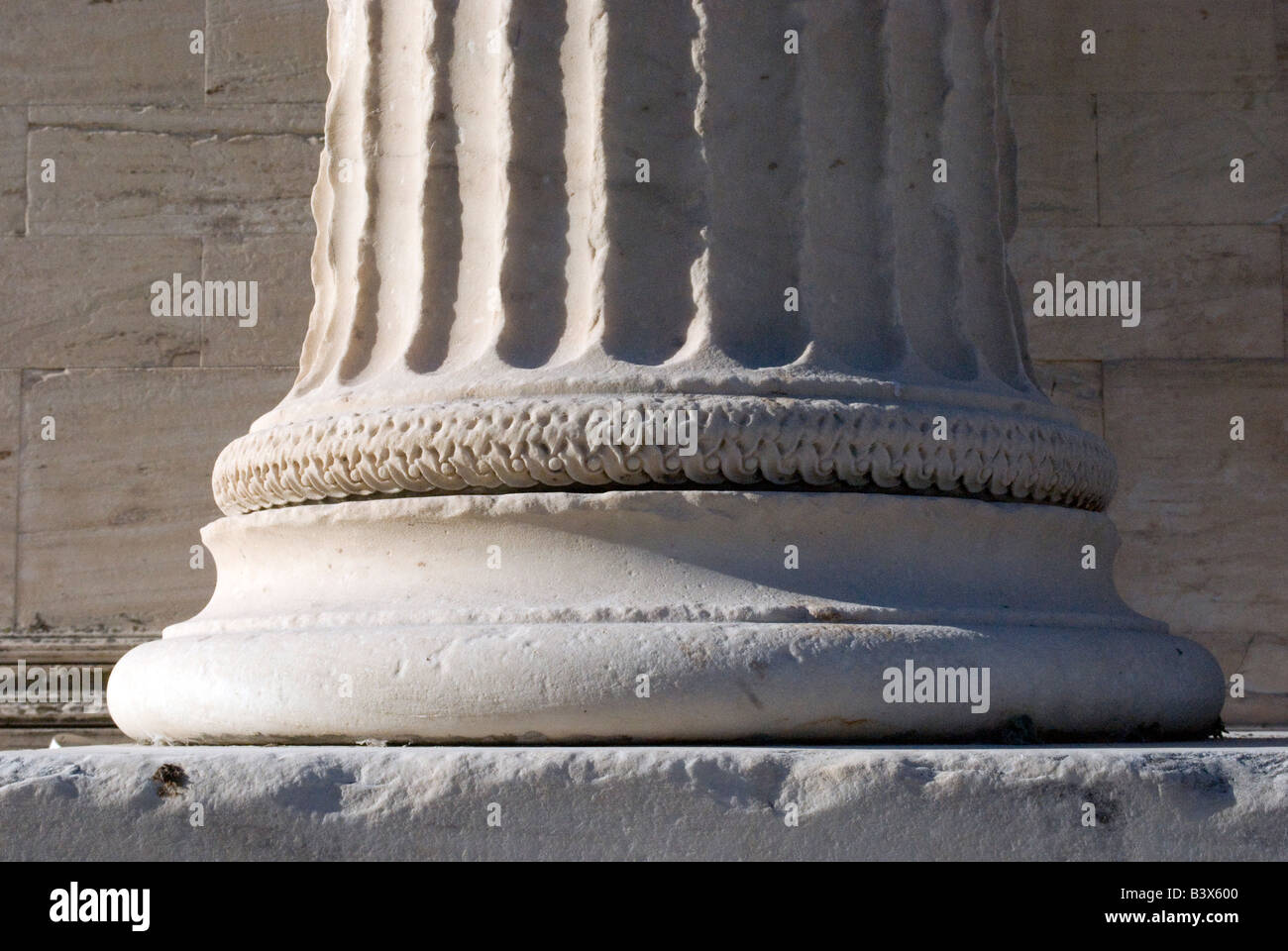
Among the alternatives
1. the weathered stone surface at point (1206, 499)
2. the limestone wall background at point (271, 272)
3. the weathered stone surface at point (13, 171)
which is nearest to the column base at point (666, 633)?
the weathered stone surface at point (1206, 499)

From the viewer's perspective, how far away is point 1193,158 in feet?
35.3

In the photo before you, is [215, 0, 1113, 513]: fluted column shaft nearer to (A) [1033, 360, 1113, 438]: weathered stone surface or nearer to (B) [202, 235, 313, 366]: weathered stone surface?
(A) [1033, 360, 1113, 438]: weathered stone surface

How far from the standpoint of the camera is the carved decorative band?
5.35m

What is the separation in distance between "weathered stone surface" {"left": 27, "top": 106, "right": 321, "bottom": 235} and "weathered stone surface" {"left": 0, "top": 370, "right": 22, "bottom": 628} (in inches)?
42.4

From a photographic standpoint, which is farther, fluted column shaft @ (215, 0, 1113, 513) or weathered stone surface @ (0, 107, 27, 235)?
weathered stone surface @ (0, 107, 27, 235)

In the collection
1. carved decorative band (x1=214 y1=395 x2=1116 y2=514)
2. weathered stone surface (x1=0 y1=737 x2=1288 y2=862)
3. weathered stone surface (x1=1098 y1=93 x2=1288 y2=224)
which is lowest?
weathered stone surface (x1=0 y1=737 x2=1288 y2=862)

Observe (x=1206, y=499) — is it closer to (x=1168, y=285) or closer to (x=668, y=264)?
(x=1168, y=285)

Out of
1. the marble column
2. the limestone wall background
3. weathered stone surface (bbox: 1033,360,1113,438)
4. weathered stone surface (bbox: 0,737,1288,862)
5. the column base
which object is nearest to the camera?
weathered stone surface (bbox: 0,737,1288,862)

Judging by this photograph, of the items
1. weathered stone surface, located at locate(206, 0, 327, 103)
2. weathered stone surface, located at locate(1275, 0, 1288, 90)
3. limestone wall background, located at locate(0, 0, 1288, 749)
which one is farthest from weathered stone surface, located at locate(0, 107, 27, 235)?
weathered stone surface, located at locate(1275, 0, 1288, 90)

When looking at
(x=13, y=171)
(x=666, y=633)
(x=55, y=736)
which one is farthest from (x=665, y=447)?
(x=13, y=171)

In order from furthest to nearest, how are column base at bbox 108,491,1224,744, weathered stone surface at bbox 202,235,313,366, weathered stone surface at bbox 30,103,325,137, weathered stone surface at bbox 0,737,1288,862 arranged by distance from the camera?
weathered stone surface at bbox 30,103,325,137 < weathered stone surface at bbox 202,235,313,366 < column base at bbox 108,491,1224,744 < weathered stone surface at bbox 0,737,1288,862

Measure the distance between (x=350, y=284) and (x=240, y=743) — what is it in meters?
1.85

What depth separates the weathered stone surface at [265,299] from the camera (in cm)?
1062
